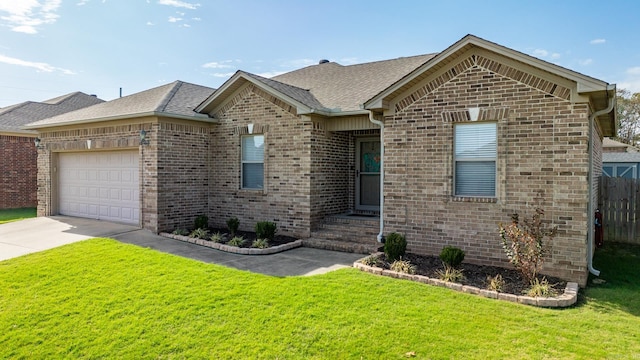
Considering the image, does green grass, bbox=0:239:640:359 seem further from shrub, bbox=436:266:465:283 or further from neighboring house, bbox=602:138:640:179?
neighboring house, bbox=602:138:640:179

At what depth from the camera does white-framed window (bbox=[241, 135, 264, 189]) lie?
11.3 m

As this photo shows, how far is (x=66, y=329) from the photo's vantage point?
18.0ft

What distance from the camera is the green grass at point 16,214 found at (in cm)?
1463

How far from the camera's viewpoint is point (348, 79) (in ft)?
42.7

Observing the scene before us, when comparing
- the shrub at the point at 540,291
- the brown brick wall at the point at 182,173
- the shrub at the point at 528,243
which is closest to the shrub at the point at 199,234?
the brown brick wall at the point at 182,173

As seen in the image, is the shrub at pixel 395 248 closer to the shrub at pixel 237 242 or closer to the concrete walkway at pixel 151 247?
the concrete walkway at pixel 151 247

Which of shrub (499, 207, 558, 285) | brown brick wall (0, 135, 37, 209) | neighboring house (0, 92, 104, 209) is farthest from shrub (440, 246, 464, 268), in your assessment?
brown brick wall (0, 135, 37, 209)

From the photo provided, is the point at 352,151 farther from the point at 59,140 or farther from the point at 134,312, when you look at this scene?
the point at 59,140

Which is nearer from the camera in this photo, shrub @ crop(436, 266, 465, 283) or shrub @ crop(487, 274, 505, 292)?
shrub @ crop(487, 274, 505, 292)

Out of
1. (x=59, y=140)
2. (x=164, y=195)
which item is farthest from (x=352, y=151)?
(x=59, y=140)

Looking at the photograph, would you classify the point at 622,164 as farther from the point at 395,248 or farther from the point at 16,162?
the point at 16,162

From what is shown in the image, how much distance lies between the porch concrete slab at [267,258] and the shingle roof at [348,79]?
3.78 m

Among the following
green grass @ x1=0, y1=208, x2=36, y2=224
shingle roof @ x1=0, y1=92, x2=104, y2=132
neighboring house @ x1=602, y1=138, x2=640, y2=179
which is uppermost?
shingle roof @ x1=0, y1=92, x2=104, y2=132

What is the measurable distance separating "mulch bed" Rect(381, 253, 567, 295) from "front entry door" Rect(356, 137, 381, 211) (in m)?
3.57
